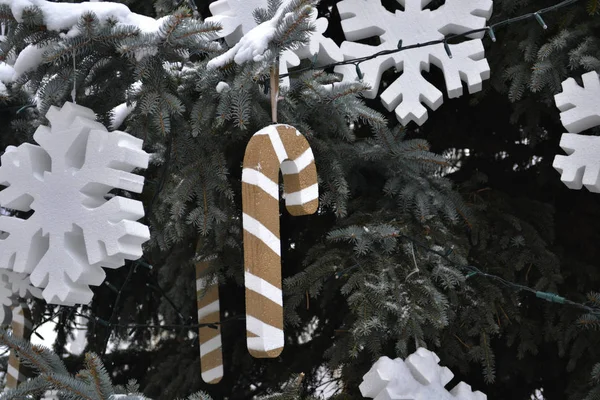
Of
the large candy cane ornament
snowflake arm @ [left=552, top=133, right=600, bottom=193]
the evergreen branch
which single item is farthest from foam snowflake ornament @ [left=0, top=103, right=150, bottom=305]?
snowflake arm @ [left=552, top=133, right=600, bottom=193]

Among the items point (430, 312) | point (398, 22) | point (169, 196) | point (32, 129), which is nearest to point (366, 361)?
point (430, 312)

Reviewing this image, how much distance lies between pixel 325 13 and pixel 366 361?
→ 1837 mm

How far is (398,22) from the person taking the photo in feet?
10.1

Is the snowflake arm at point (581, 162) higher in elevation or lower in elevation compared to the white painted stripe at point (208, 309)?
higher

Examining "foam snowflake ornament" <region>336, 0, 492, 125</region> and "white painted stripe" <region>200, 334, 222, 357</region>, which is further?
"white painted stripe" <region>200, 334, 222, 357</region>

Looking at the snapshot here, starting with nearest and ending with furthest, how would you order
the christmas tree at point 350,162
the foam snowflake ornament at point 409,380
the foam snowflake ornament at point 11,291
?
the christmas tree at point 350,162 → the foam snowflake ornament at point 409,380 → the foam snowflake ornament at point 11,291

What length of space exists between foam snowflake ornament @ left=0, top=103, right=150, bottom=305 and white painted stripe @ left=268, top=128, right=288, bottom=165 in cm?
37

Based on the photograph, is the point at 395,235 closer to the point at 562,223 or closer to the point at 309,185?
the point at 309,185

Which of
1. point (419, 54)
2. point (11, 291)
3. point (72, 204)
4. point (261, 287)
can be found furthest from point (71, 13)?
point (11, 291)

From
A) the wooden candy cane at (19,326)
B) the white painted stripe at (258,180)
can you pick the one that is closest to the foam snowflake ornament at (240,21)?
the white painted stripe at (258,180)

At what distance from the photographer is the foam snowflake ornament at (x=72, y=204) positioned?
2.28m

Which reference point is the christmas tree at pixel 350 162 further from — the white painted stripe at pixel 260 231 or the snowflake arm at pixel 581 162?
the snowflake arm at pixel 581 162

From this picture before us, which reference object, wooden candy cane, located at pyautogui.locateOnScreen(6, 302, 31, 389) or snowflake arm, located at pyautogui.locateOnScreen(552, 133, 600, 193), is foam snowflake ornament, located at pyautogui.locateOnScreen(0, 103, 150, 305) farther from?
snowflake arm, located at pyautogui.locateOnScreen(552, 133, 600, 193)

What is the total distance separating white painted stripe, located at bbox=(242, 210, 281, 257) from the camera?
2184 mm
